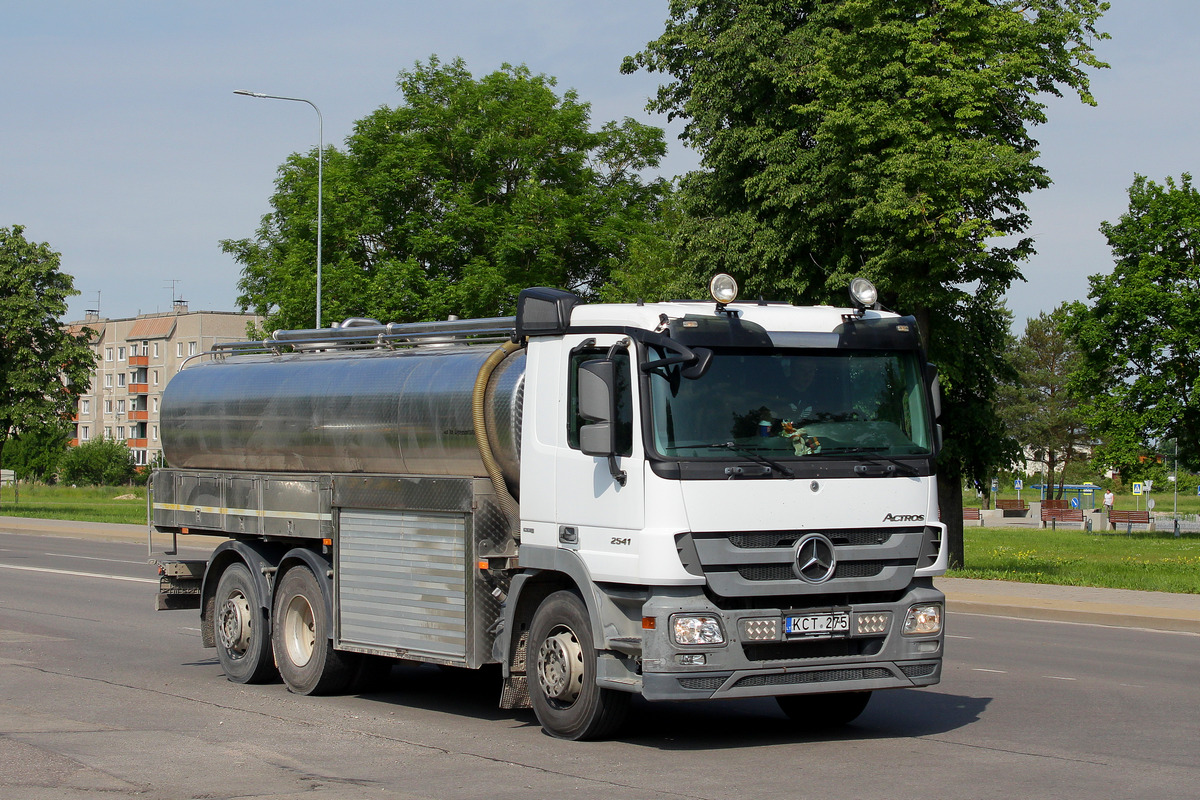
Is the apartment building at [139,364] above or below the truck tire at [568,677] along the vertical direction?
above

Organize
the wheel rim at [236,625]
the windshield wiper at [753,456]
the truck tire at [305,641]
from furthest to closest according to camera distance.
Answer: the wheel rim at [236,625] → the truck tire at [305,641] → the windshield wiper at [753,456]

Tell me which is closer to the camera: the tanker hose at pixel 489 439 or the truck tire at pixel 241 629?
the tanker hose at pixel 489 439

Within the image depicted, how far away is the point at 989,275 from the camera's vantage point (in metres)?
26.4

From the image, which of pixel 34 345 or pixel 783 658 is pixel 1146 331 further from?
pixel 783 658

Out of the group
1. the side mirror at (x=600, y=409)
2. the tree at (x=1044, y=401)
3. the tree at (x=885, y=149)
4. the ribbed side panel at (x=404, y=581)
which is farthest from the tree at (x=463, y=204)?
the tree at (x=1044, y=401)

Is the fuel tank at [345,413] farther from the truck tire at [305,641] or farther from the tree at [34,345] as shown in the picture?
the tree at [34,345]

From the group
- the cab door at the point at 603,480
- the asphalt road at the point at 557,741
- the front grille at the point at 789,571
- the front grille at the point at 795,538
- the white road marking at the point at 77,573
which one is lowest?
the white road marking at the point at 77,573

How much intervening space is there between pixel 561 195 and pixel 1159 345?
2939 centimetres

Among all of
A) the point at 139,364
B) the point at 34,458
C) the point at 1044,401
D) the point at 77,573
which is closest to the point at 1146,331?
the point at 77,573

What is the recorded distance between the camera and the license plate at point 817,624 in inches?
323

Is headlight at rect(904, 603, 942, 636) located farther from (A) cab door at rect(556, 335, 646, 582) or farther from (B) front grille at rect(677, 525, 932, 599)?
(A) cab door at rect(556, 335, 646, 582)

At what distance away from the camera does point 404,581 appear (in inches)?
388

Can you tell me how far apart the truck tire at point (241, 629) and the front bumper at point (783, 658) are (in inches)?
186

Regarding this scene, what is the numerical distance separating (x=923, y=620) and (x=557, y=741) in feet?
7.94
